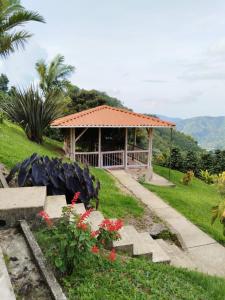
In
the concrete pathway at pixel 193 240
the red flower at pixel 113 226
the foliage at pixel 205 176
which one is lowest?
the foliage at pixel 205 176

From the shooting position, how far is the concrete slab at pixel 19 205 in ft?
12.1

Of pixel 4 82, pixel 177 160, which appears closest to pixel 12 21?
pixel 177 160

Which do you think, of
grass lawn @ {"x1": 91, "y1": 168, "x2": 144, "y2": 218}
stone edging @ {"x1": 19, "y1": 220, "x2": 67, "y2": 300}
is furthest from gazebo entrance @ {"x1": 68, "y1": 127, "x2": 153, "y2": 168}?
stone edging @ {"x1": 19, "y1": 220, "x2": 67, "y2": 300}

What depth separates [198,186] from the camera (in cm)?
1491

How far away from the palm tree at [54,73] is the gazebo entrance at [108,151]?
8701 millimetres

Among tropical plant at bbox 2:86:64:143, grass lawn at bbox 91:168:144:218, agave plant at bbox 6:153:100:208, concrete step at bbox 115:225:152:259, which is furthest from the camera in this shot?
tropical plant at bbox 2:86:64:143

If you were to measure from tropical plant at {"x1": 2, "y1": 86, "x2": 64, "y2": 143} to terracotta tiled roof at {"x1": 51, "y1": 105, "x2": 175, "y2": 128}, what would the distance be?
62.8 inches

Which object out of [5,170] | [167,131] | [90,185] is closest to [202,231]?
[90,185]

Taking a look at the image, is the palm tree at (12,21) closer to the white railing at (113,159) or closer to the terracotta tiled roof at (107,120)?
the terracotta tiled roof at (107,120)

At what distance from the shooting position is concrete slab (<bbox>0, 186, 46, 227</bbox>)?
3.68 meters

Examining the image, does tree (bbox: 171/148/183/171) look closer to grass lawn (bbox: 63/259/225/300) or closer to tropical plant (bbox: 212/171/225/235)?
tropical plant (bbox: 212/171/225/235)

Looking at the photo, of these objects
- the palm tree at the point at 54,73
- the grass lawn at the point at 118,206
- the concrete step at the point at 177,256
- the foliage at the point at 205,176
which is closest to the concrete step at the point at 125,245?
the concrete step at the point at 177,256

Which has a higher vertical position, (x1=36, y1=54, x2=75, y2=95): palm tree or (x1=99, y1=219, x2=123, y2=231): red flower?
(x1=36, y1=54, x2=75, y2=95): palm tree

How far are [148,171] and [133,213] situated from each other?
763 cm
